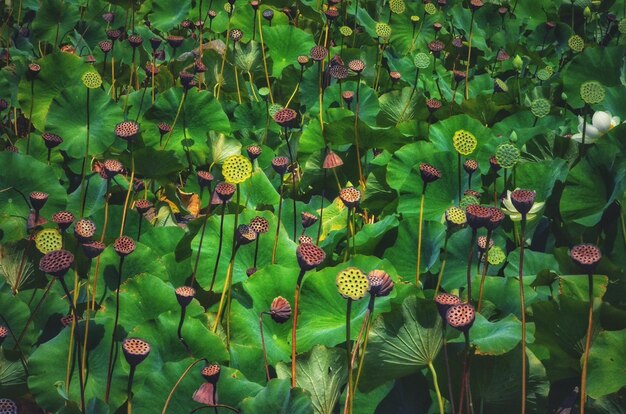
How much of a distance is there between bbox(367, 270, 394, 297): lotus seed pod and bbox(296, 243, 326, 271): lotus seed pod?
0.22 ft

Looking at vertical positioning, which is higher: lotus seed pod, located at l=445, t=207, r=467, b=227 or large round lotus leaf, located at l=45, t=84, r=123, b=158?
lotus seed pod, located at l=445, t=207, r=467, b=227

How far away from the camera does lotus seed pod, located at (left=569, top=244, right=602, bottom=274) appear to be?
899 mm

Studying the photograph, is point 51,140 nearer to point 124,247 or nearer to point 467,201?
point 124,247

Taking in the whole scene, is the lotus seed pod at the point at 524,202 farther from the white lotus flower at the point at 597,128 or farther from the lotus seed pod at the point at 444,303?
the white lotus flower at the point at 597,128

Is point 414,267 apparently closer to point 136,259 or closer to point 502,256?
point 502,256

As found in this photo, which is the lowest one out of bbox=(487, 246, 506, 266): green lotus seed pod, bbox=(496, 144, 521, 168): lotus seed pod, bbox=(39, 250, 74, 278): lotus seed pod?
bbox=(487, 246, 506, 266): green lotus seed pod

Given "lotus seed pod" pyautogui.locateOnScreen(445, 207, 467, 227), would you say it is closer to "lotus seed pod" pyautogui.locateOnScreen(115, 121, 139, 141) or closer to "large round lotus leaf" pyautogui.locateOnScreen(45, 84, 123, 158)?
"lotus seed pod" pyautogui.locateOnScreen(115, 121, 139, 141)

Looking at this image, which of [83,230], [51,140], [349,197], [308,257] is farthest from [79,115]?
[308,257]

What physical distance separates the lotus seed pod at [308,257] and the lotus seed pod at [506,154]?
434 millimetres

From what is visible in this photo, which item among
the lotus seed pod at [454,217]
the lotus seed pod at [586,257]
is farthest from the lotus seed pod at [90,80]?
the lotus seed pod at [586,257]

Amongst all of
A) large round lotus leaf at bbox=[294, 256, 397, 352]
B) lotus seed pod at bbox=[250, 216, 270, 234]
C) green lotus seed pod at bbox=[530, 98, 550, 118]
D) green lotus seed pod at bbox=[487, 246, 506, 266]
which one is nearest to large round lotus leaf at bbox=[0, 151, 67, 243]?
lotus seed pod at bbox=[250, 216, 270, 234]

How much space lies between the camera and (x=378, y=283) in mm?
956

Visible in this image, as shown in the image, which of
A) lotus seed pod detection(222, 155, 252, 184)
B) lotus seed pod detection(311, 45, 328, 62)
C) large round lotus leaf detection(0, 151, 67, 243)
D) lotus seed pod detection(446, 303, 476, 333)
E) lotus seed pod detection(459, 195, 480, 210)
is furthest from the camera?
lotus seed pod detection(311, 45, 328, 62)

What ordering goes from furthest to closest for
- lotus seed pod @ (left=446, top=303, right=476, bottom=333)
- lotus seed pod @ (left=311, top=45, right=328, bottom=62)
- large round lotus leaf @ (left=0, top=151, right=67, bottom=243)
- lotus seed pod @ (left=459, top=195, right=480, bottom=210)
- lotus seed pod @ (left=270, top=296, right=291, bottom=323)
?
lotus seed pod @ (left=311, top=45, right=328, bottom=62)
large round lotus leaf @ (left=0, top=151, right=67, bottom=243)
lotus seed pod @ (left=459, top=195, right=480, bottom=210)
lotus seed pod @ (left=270, top=296, right=291, bottom=323)
lotus seed pod @ (left=446, top=303, right=476, bottom=333)
